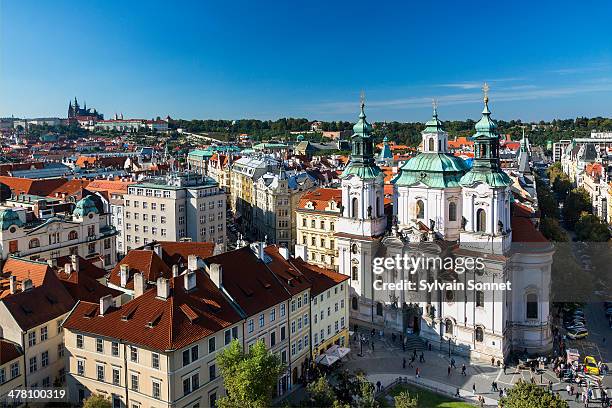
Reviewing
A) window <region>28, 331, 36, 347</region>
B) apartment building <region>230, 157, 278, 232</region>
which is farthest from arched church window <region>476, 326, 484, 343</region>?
apartment building <region>230, 157, 278, 232</region>

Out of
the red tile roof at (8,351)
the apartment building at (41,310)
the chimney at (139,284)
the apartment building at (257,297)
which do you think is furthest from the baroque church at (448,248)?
the red tile roof at (8,351)

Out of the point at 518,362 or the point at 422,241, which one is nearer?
the point at 518,362

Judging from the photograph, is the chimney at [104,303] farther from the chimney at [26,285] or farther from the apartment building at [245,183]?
the apartment building at [245,183]

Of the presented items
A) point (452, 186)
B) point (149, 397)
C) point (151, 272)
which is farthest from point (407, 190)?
point (149, 397)

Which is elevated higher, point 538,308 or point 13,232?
point 13,232

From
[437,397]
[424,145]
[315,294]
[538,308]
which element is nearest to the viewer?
[437,397]

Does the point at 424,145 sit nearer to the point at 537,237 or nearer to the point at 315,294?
the point at 537,237
